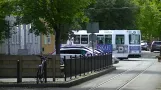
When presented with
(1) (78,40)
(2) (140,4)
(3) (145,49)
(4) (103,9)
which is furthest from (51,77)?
(3) (145,49)

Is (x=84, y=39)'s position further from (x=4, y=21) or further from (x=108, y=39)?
(x=4, y=21)

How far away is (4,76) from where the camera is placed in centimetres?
2172

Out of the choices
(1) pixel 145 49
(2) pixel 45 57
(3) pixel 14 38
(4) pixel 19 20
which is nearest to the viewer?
(2) pixel 45 57

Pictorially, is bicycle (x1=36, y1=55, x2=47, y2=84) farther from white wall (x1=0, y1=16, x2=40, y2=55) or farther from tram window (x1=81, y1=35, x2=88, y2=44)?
tram window (x1=81, y1=35, x2=88, y2=44)

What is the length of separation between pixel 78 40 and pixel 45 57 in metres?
28.6

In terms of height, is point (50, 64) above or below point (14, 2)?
below

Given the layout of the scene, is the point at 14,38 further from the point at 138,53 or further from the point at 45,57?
the point at 45,57

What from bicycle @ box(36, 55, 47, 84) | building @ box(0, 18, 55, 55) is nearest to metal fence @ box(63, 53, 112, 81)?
bicycle @ box(36, 55, 47, 84)

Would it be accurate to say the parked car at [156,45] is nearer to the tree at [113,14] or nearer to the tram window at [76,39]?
the tree at [113,14]

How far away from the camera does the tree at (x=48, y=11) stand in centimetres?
2472

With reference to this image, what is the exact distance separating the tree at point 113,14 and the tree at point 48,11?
124 feet

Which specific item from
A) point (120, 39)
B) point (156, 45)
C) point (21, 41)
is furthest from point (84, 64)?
Result: point (156, 45)

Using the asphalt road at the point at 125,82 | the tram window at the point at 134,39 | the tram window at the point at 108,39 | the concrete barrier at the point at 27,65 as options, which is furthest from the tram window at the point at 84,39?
the concrete barrier at the point at 27,65

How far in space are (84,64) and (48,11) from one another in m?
3.97
